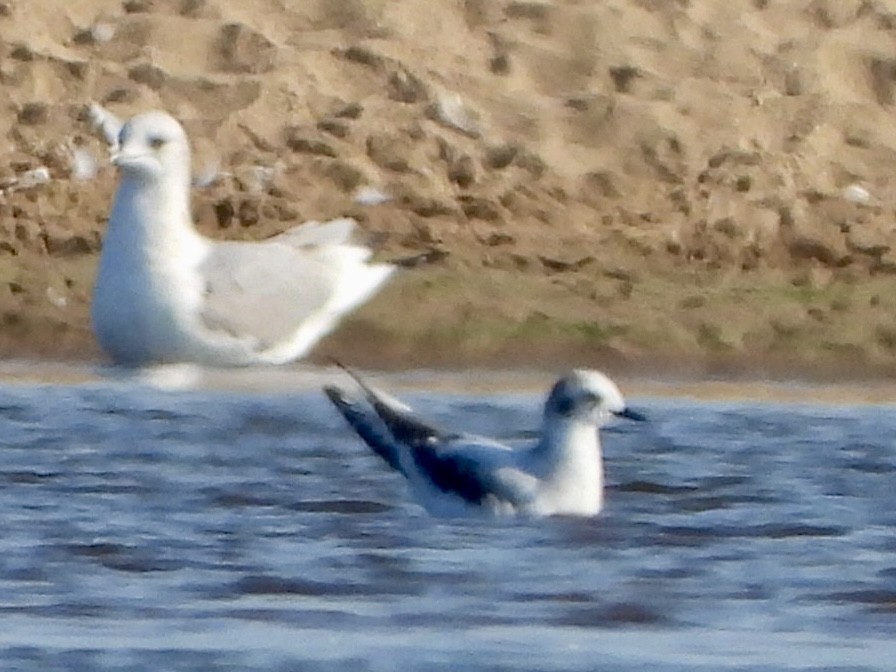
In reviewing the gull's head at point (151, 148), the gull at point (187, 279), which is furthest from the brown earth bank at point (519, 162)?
the gull's head at point (151, 148)

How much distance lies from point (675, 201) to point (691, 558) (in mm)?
4949

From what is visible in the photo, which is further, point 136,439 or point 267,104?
point 267,104

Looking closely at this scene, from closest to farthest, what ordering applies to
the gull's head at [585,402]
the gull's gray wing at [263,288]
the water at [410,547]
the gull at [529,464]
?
the water at [410,547] → the gull at [529,464] → the gull's head at [585,402] → the gull's gray wing at [263,288]

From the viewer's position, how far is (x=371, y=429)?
30.6 ft

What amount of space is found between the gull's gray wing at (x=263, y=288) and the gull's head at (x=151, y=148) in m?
0.31

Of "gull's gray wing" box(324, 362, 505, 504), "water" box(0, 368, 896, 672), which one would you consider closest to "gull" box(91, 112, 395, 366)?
"water" box(0, 368, 896, 672)

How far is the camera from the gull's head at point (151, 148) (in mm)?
11266

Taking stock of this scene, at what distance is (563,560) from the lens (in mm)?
8398

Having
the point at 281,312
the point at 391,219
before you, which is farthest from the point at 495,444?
the point at 391,219

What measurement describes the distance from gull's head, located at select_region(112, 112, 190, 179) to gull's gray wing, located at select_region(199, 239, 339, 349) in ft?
1.02

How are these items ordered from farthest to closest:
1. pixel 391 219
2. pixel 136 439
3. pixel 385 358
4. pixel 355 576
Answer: pixel 391 219 → pixel 385 358 → pixel 136 439 → pixel 355 576

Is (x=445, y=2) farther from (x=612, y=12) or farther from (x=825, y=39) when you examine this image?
(x=825, y=39)

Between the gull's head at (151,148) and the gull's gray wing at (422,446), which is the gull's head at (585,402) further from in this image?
the gull's head at (151,148)

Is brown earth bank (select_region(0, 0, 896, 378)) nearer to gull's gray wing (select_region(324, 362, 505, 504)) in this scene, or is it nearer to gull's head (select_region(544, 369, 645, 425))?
gull's gray wing (select_region(324, 362, 505, 504))
